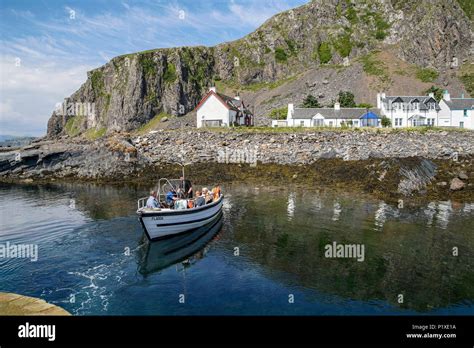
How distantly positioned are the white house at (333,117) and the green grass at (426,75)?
37146 mm

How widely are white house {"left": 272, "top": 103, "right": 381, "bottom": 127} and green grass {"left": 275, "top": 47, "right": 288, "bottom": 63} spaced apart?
214ft

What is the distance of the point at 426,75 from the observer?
377 ft

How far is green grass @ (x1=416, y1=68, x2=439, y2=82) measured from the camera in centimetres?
11338

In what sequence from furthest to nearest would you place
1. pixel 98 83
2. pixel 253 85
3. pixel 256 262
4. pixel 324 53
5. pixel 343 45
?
pixel 98 83 → pixel 324 53 → pixel 343 45 → pixel 253 85 → pixel 256 262

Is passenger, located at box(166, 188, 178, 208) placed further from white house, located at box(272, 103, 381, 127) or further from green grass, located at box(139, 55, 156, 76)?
green grass, located at box(139, 55, 156, 76)

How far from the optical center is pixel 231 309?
666 inches

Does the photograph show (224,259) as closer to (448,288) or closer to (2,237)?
(448,288)

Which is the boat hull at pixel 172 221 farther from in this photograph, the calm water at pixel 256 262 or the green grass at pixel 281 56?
the green grass at pixel 281 56

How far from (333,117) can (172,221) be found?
65444 mm

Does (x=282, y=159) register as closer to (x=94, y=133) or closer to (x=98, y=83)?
(x=94, y=133)

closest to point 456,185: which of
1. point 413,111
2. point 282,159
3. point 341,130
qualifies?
point 282,159

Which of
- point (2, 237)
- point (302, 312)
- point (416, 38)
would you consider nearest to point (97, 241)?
point (2, 237)
